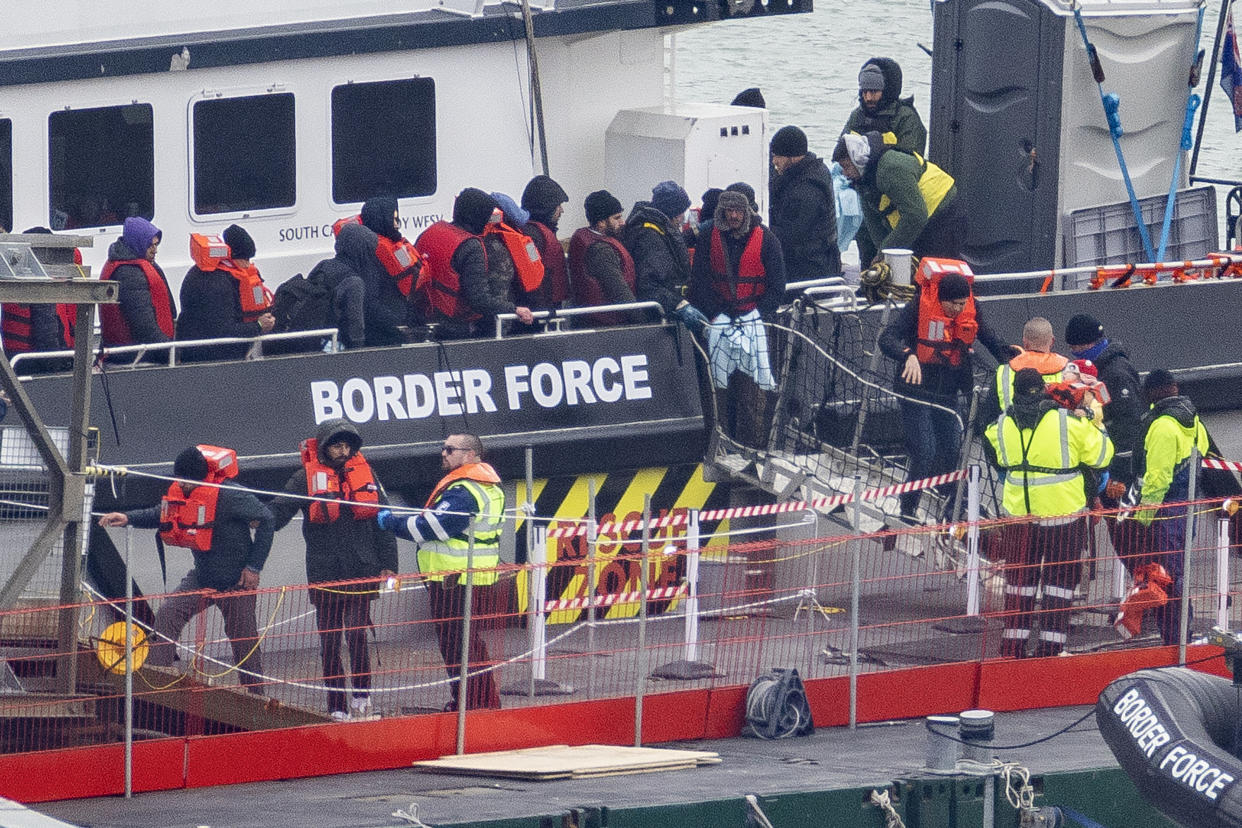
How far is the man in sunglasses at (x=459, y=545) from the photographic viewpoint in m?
8.72

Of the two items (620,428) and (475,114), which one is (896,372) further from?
(475,114)

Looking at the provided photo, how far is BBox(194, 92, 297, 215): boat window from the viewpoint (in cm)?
1107

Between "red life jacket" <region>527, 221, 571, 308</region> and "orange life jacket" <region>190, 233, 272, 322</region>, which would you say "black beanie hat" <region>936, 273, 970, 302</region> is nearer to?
"red life jacket" <region>527, 221, 571, 308</region>

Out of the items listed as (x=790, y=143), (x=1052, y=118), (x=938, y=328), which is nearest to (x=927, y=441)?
(x=938, y=328)

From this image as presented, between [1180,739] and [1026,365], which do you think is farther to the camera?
[1026,365]

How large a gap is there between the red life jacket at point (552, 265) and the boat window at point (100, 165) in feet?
6.15

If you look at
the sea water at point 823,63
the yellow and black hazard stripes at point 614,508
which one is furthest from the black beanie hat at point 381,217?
the sea water at point 823,63

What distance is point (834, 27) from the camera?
1232 inches

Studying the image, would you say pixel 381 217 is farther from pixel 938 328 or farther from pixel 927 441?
pixel 927 441

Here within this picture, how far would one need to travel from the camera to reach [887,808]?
26.7ft

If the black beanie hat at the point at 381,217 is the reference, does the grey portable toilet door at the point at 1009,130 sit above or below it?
above

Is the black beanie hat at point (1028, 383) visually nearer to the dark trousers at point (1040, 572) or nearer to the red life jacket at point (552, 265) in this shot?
the dark trousers at point (1040, 572)

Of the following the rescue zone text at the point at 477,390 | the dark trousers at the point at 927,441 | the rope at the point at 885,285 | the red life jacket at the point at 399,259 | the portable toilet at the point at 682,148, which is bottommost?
the dark trousers at the point at 927,441

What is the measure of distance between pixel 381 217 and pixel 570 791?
3.56m
